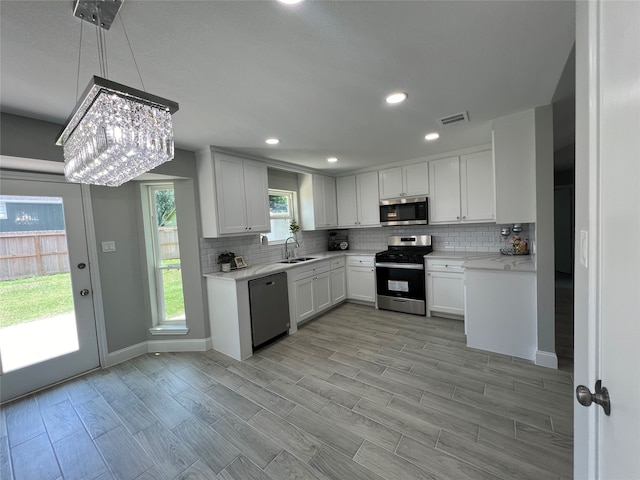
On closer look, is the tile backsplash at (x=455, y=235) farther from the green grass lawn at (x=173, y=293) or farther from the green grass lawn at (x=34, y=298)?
the green grass lawn at (x=34, y=298)

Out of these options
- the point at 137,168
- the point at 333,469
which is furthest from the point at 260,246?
the point at 333,469

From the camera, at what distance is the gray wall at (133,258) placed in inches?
113

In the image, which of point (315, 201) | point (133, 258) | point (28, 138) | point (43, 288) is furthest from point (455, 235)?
point (43, 288)

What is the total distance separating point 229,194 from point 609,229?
314 centimetres

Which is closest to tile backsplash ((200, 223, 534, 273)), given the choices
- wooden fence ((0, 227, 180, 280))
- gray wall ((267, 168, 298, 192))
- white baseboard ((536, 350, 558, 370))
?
gray wall ((267, 168, 298, 192))

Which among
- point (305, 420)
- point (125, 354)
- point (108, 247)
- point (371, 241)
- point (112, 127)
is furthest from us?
point (371, 241)

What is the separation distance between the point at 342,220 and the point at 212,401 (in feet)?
11.6

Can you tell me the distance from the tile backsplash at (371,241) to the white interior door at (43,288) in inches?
48.3

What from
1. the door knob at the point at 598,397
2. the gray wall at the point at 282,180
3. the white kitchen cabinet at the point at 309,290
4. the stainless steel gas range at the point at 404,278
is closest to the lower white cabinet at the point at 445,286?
the stainless steel gas range at the point at 404,278

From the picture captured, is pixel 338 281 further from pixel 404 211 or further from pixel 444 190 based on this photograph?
pixel 444 190

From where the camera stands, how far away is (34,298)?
8.13ft

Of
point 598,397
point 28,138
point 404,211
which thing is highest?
point 28,138

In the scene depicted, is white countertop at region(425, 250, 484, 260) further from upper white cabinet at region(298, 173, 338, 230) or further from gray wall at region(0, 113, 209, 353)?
gray wall at region(0, 113, 209, 353)

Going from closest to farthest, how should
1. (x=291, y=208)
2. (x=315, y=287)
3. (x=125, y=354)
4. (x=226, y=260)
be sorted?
(x=125, y=354) → (x=226, y=260) → (x=315, y=287) → (x=291, y=208)
